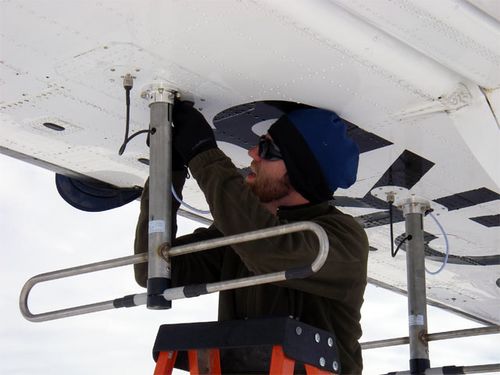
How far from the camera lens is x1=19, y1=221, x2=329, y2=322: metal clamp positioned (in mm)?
3055

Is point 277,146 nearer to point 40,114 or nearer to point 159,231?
point 159,231

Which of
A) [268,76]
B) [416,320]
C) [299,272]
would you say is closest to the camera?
[299,272]

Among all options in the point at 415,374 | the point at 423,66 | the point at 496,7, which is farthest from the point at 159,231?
the point at 415,374

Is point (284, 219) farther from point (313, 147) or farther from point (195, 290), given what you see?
point (195, 290)

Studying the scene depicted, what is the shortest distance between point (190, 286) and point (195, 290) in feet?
0.14

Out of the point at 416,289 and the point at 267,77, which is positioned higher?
the point at 267,77

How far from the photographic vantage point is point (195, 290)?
3.29 metres

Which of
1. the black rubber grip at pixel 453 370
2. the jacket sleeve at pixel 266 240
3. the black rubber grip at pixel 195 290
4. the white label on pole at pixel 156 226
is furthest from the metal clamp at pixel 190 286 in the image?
the black rubber grip at pixel 453 370

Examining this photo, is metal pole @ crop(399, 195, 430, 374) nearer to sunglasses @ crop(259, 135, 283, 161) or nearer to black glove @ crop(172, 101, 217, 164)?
sunglasses @ crop(259, 135, 283, 161)

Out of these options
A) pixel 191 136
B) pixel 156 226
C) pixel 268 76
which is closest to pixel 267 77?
pixel 268 76

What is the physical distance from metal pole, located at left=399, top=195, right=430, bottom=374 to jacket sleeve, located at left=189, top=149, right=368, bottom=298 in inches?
60.1

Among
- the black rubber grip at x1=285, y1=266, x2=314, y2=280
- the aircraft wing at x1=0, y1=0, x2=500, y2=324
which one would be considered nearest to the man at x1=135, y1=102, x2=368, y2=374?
the aircraft wing at x1=0, y1=0, x2=500, y2=324

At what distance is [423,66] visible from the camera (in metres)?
3.53

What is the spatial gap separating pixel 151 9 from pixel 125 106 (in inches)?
34.2
